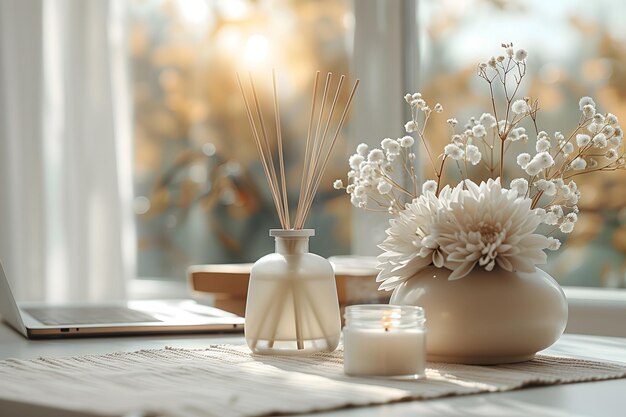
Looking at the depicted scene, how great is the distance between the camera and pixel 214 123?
2949mm

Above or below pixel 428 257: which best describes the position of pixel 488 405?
below

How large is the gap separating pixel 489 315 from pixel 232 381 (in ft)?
0.95

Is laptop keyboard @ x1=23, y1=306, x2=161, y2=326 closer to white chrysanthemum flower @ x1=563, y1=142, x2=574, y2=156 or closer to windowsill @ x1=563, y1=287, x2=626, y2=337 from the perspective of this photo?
white chrysanthemum flower @ x1=563, y1=142, x2=574, y2=156

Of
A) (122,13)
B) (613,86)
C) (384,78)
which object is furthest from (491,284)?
(122,13)

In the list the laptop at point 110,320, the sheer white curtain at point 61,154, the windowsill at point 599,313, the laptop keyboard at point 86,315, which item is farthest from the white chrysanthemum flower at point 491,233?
the sheer white curtain at point 61,154

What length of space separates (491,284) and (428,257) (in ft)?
0.26

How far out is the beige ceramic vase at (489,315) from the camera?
104cm

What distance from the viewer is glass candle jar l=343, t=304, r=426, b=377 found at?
3.10 ft

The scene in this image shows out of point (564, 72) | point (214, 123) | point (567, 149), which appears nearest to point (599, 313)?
point (564, 72)

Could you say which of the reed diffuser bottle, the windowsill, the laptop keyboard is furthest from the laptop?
the windowsill

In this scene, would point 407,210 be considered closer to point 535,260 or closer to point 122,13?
point 535,260

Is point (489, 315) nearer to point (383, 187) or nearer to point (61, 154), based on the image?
point (383, 187)

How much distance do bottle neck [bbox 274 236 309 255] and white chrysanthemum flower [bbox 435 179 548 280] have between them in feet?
0.55

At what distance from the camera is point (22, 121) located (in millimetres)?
2709
